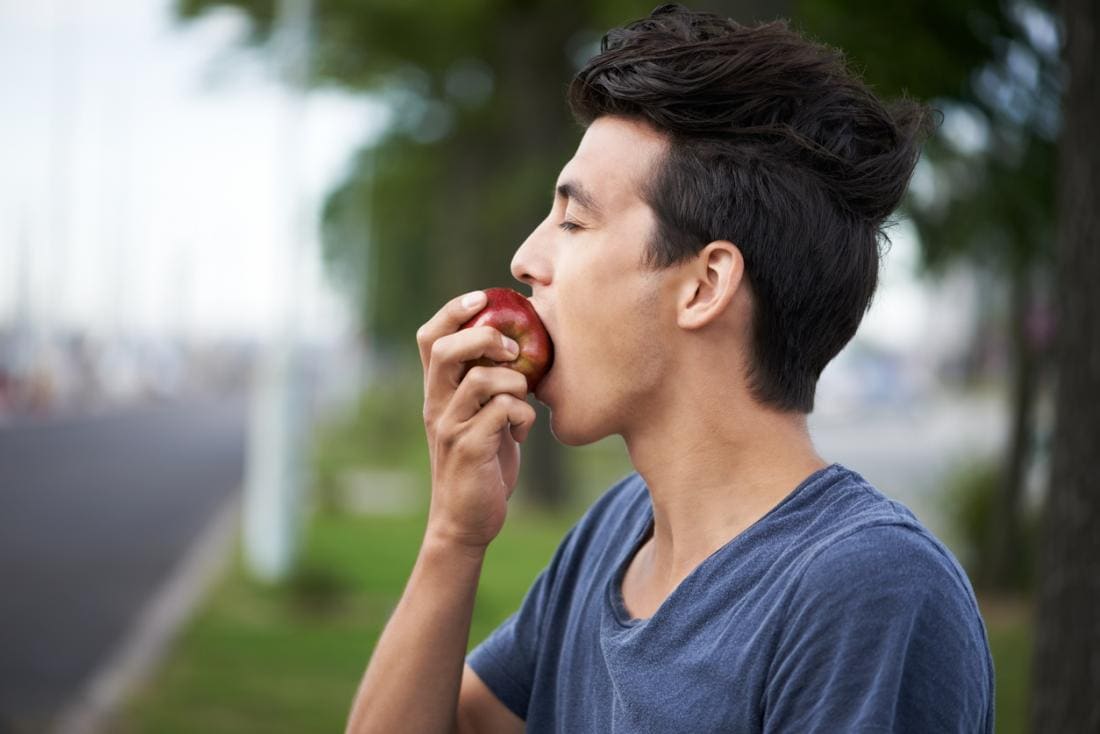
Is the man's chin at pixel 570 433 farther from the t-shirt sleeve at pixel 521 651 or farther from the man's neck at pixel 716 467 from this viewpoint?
the t-shirt sleeve at pixel 521 651

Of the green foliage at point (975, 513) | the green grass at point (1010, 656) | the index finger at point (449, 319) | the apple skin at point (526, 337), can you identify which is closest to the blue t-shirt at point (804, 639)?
the apple skin at point (526, 337)

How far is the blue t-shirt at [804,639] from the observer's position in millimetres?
1578

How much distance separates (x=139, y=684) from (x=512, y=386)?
6.43 metres

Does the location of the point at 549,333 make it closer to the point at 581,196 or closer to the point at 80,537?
the point at 581,196

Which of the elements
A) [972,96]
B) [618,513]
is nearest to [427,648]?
[618,513]

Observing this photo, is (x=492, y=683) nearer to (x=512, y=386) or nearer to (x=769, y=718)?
(x=512, y=386)

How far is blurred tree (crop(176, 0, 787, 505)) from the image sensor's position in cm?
1559

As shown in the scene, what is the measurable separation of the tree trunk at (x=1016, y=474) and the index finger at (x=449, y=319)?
27.7ft

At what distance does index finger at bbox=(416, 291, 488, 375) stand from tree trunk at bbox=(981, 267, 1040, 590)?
8440mm

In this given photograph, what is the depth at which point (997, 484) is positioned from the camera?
10.9 metres

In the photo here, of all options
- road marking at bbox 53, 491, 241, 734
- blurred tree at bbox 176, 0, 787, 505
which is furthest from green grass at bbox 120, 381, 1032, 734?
blurred tree at bbox 176, 0, 787, 505

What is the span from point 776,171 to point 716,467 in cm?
43

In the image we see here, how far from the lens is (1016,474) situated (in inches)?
394

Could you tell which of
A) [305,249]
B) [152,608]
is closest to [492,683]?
[152,608]
